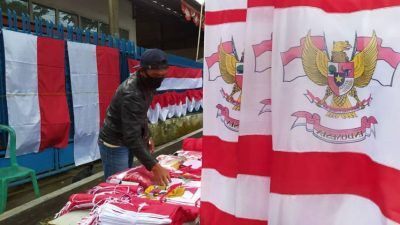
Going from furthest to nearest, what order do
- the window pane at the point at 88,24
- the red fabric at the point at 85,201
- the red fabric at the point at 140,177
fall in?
the window pane at the point at 88,24, the red fabric at the point at 140,177, the red fabric at the point at 85,201

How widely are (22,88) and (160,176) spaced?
9.43 feet

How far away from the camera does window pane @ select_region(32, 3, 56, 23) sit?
8.02m

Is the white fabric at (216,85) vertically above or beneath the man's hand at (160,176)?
above

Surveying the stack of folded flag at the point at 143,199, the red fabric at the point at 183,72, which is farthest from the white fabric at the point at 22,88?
the red fabric at the point at 183,72

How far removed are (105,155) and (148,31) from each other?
15997 mm

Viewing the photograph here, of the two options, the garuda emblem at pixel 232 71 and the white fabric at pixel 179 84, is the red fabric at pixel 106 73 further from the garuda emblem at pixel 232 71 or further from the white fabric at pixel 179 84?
the garuda emblem at pixel 232 71

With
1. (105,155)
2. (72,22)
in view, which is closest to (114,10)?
(72,22)

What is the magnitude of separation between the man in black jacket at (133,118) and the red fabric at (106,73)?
2681 millimetres

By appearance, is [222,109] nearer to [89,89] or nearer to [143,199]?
[143,199]

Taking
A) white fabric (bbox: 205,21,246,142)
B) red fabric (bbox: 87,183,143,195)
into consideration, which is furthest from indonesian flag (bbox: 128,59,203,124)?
white fabric (bbox: 205,21,246,142)

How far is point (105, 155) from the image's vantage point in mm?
3264

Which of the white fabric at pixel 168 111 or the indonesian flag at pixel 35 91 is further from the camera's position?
the white fabric at pixel 168 111

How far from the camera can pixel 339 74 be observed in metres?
0.93

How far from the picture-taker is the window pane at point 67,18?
8863mm
